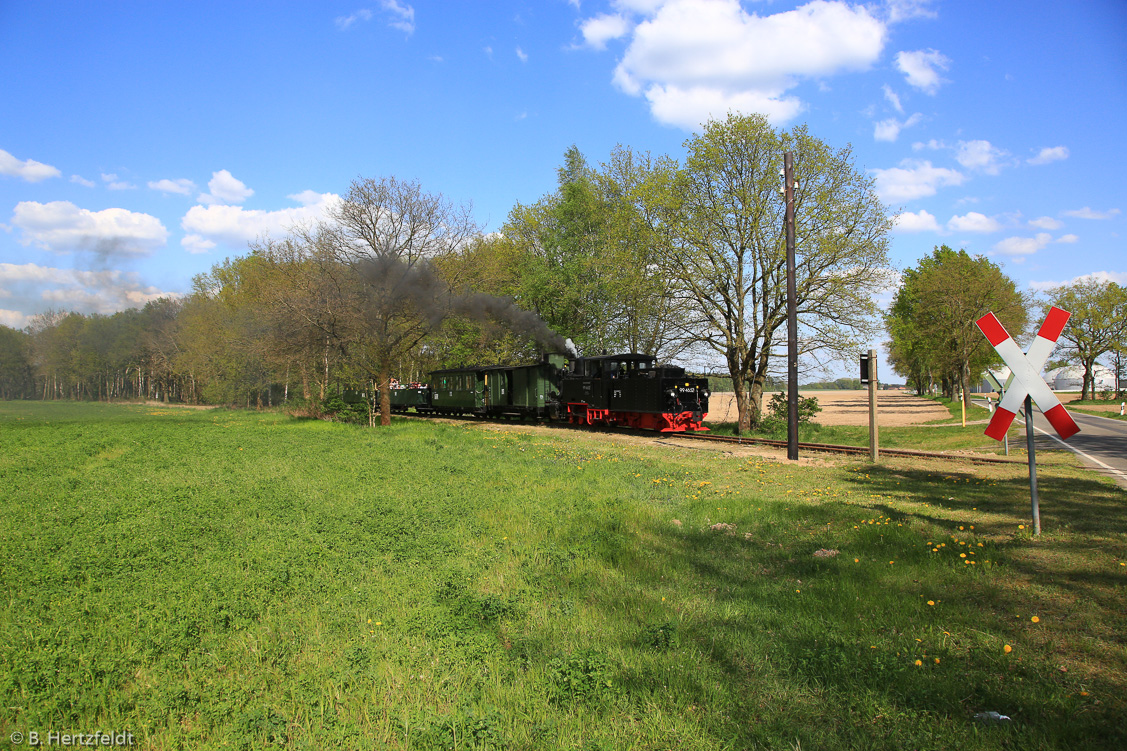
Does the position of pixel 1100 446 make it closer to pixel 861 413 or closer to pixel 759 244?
pixel 759 244

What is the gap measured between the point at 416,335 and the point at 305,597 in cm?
2325

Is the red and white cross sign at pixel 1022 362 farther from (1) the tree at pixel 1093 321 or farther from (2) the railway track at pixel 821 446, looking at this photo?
(1) the tree at pixel 1093 321

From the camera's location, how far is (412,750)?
343 centimetres

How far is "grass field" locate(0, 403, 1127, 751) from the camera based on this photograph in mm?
3654

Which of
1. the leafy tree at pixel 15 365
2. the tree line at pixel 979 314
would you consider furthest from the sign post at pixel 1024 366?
the leafy tree at pixel 15 365

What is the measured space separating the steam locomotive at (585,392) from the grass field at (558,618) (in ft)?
41.2

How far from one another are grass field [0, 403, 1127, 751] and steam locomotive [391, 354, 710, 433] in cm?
1256

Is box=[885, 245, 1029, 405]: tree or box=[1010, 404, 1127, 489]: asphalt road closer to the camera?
box=[1010, 404, 1127, 489]: asphalt road

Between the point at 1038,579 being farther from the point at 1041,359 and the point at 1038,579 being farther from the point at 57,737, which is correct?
the point at 57,737

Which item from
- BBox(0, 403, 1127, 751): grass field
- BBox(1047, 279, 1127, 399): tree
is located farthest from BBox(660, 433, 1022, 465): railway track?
BBox(1047, 279, 1127, 399): tree

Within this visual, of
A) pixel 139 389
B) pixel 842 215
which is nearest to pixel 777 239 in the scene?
pixel 842 215

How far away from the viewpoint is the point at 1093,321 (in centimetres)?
4494

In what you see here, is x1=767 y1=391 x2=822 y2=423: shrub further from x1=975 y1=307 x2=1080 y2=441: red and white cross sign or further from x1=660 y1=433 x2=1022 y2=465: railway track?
x1=975 y1=307 x2=1080 y2=441: red and white cross sign

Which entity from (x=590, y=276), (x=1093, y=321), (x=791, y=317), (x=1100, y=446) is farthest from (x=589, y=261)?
(x=1093, y=321)
